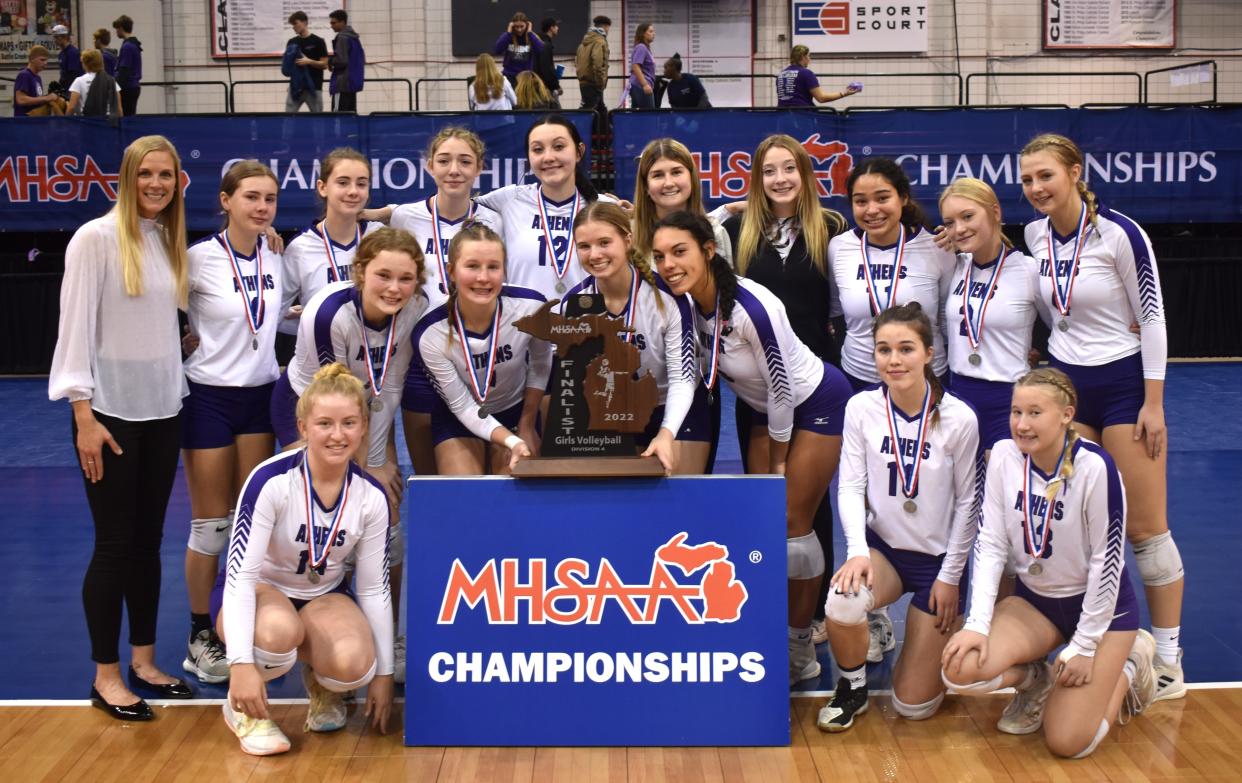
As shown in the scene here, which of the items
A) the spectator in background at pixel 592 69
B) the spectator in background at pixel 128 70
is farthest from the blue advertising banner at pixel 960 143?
the spectator in background at pixel 128 70

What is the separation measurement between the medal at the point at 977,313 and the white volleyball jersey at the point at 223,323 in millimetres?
2236

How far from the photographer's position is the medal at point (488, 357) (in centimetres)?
373

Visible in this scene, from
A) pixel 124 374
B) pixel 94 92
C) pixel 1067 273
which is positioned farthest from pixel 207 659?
pixel 94 92

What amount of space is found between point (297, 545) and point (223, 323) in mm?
855

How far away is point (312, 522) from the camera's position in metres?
3.44

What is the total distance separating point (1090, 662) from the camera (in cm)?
337

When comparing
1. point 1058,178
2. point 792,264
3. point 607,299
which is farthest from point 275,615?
point 1058,178

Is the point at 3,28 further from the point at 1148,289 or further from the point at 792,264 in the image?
the point at 1148,289

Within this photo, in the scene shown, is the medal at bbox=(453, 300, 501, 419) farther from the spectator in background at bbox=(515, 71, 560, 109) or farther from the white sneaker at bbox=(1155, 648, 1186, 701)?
the spectator in background at bbox=(515, 71, 560, 109)

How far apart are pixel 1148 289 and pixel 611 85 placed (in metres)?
10.7

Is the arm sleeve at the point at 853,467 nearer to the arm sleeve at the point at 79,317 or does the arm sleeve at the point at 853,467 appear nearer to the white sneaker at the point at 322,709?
the white sneaker at the point at 322,709

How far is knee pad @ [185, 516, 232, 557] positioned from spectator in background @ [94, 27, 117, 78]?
7.95 m

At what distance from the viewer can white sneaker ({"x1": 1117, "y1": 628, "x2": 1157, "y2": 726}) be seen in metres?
3.51

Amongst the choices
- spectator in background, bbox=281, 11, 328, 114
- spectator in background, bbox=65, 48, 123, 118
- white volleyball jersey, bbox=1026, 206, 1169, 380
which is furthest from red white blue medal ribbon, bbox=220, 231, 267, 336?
spectator in background, bbox=281, 11, 328, 114
